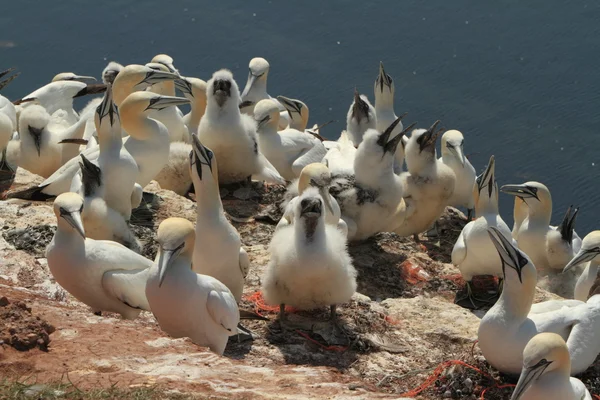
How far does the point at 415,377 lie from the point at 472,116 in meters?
12.8

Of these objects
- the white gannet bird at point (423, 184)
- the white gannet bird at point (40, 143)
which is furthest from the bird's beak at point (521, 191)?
the white gannet bird at point (40, 143)

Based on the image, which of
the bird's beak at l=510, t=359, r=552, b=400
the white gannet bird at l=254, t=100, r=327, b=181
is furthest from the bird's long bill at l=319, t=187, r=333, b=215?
the bird's beak at l=510, t=359, r=552, b=400

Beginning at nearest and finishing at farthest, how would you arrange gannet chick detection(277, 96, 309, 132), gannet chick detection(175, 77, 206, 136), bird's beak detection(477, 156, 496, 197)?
bird's beak detection(477, 156, 496, 197)
gannet chick detection(175, 77, 206, 136)
gannet chick detection(277, 96, 309, 132)

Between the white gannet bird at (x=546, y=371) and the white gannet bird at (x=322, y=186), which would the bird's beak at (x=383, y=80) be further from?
the white gannet bird at (x=546, y=371)

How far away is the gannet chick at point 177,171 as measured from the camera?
10203 mm

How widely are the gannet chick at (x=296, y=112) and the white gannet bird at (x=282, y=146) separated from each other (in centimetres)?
179

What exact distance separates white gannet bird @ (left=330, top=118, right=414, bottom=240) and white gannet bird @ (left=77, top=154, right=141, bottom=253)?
199 centimetres

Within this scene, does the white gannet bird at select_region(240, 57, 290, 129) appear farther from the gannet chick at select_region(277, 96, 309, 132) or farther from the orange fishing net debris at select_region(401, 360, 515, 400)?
the orange fishing net debris at select_region(401, 360, 515, 400)


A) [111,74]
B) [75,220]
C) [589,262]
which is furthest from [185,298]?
[111,74]

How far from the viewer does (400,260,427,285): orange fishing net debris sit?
30.2ft

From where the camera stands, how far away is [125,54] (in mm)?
22766

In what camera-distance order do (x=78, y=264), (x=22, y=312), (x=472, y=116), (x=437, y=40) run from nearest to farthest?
1. (x=22, y=312)
2. (x=78, y=264)
3. (x=472, y=116)
4. (x=437, y=40)

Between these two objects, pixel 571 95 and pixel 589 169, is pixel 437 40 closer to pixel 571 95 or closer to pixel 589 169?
pixel 571 95

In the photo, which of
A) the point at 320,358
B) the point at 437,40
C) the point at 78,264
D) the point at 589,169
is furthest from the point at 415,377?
the point at 437,40
